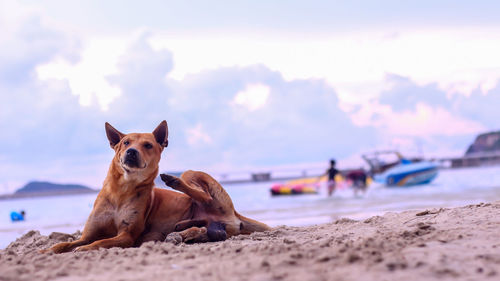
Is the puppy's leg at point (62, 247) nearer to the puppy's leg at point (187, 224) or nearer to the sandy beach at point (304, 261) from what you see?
the sandy beach at point (304, 261)

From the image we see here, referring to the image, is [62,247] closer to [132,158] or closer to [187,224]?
[132,158]

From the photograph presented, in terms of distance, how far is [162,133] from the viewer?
17.4ft

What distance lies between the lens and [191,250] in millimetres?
3820

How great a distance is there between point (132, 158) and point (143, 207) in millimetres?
517

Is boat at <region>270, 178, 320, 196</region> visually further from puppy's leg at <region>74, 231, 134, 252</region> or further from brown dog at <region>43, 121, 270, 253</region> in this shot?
puppy's leg at <region>74, 231, 134, 252</region>

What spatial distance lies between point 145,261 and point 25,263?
88cm

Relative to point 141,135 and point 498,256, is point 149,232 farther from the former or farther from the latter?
point 498,256

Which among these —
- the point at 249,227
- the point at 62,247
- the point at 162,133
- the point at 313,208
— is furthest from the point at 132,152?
the point at 313,208

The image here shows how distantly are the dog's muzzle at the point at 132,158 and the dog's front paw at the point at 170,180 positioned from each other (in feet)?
0.96

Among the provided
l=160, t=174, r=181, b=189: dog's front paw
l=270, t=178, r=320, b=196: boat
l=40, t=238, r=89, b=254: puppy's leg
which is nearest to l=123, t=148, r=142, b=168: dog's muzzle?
l=160, t=174, r=181, b=189: dog's front paw

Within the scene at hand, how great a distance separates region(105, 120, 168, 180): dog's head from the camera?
4.75 m

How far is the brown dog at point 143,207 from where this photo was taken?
4797 mm

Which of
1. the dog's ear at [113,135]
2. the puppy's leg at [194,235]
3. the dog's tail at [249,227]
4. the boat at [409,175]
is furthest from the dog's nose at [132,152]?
the boat at [409,175]

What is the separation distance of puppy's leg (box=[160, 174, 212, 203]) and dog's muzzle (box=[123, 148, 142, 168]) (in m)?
0.29
